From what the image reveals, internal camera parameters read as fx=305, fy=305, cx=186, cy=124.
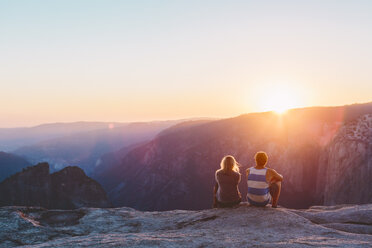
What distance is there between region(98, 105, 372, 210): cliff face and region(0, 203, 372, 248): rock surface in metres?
27.8

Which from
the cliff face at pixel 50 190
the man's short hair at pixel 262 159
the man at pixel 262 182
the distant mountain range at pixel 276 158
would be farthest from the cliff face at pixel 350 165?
the cliff face at pixel 50 190

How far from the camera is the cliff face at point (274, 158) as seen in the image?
38.3 meters

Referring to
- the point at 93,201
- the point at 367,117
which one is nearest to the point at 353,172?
the point at 367,117

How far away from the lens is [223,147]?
229ft

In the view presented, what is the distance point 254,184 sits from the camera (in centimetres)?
852

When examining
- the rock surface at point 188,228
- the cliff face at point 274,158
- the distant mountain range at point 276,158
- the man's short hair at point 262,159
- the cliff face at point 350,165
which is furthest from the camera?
the cliff face at point 274,158

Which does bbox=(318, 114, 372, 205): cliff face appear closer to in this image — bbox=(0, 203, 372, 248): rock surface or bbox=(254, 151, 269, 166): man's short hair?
bbox=(0, 203, 372, 248): rock surface

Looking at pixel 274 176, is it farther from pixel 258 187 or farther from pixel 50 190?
pixel 50 190

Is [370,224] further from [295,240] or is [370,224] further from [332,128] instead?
[332,128]

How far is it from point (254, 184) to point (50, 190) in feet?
165

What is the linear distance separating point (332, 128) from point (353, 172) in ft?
37.7

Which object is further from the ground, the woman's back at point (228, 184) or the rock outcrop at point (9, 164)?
the woman's back at point (228, 184)

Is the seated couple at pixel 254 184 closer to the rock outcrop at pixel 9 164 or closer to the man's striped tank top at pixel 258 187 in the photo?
the man's striped tank top at pixel 258 187

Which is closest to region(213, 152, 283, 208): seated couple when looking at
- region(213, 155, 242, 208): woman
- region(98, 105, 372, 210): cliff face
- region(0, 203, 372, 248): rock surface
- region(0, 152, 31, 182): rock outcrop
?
region(213, 155, 242, 208): woman
